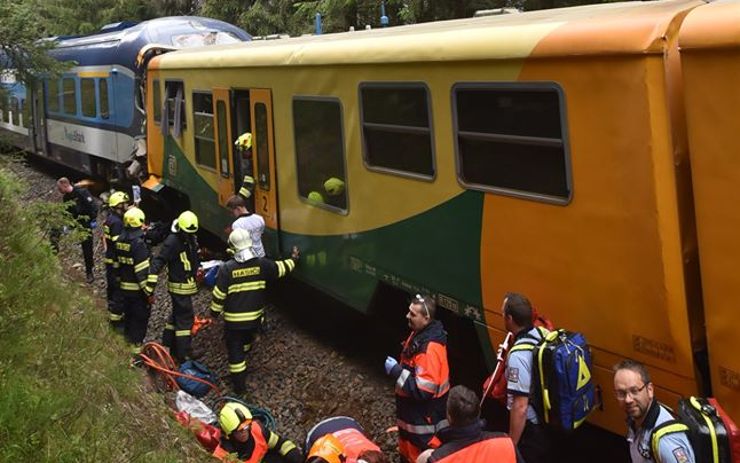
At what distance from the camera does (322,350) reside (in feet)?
26.5

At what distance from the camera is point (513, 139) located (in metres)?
4.89

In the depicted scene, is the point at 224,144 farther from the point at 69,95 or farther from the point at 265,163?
the point at 69,95

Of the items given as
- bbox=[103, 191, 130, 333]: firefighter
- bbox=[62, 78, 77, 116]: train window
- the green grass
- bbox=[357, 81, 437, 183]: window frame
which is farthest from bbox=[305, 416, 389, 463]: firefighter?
bbox=[62, 78, 77, 116]: train window

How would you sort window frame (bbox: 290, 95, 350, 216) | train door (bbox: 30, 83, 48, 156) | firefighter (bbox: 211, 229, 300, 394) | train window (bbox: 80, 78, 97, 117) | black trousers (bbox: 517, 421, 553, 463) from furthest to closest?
1. train door (bbox: 30, 83, 48, 156)
2. train window (bbox: 80, 78, 97, 117)
3. firefighter (bbox: 211, 229, 300, 394)
4. window frame (bbox: 290, 95, 350, 216)
5. black trousers (bbox: 517, 421, 553, 463)

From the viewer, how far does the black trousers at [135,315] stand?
8.16m

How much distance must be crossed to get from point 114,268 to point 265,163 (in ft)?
6.73

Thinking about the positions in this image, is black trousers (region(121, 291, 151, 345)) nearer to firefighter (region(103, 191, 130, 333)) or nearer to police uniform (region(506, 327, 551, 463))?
firefighter (region(103, 191, 130, 333))

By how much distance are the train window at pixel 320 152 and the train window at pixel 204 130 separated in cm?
251

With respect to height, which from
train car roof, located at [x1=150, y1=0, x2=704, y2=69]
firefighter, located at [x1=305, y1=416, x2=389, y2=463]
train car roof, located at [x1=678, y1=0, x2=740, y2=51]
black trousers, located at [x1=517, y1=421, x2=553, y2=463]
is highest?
train car roof, located at [x1=150, y1=0, x2=704, y2=69]

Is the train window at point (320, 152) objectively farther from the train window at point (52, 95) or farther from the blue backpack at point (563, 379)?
the train window at point (52, 95)

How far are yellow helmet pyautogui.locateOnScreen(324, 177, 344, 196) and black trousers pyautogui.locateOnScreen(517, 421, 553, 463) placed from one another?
312cm

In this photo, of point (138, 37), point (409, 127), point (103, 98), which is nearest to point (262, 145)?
point (409, 127)

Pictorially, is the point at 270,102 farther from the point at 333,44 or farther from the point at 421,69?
the point at 421,69

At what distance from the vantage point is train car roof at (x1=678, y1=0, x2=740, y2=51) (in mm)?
3572
